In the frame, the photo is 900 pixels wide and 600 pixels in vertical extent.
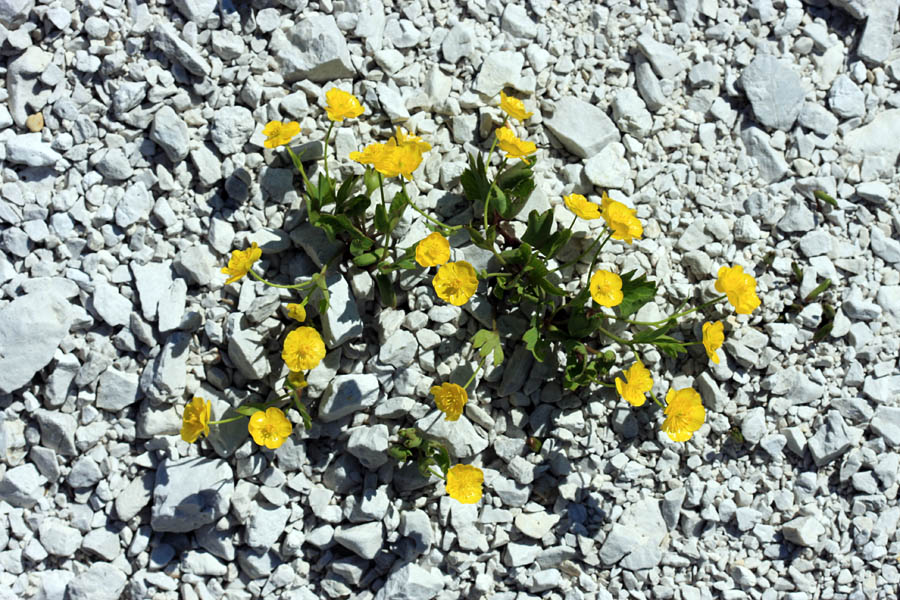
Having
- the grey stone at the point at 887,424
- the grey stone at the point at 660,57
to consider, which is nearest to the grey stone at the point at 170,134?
the grey stone at the point at 660,57

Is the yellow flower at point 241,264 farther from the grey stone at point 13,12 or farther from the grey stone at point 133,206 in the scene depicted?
the grey stone at point 13,12

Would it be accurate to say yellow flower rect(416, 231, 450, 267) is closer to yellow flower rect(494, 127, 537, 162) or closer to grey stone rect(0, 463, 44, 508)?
yellow flower rect(494, 127, 537, 162)

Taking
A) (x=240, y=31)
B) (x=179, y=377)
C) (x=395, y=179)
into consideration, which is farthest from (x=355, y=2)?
(x=179, y=377)

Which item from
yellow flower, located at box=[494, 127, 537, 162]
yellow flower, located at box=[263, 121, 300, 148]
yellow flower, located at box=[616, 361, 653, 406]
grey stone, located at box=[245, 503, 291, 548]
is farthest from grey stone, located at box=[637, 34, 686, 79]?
grey stone, located at box=[245, 503, 291, 548]

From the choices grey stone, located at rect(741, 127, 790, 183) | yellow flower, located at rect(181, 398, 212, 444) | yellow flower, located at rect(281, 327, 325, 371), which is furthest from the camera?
grey stone, located at rect(741, 127, 790, 183)

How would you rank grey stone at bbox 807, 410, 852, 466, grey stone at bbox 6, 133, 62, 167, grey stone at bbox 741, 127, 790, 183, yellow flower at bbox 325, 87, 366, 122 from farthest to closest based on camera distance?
grey stone at bbox 741, 127, 790, 183
grey stone at bbox 807, 410, 852, 466
grey stone at bbox 6, 133, 62, 167
yellow flower at bbox 325, 87, 366, 122

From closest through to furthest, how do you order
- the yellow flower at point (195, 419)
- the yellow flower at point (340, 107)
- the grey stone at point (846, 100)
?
the yellow flower at point (195, 419) < the yellow flower at point (340, 107) < the grey stone at point (846, 100)

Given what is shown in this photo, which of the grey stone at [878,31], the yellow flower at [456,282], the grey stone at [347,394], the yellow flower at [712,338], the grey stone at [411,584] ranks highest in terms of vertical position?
the grey stone at [878,31]

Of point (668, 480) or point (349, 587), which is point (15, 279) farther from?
point (668, 480)
